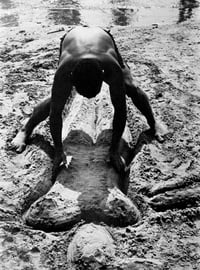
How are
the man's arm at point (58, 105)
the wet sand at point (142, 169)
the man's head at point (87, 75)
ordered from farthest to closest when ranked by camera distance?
the man's arm at point (58, 105), the man's head at point (87, 75), the wet sand at point (142, 169)

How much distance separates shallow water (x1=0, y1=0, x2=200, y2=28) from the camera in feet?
25.7

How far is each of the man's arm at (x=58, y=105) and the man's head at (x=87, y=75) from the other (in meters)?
0.18

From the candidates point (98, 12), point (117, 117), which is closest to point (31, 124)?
point (117, 117)

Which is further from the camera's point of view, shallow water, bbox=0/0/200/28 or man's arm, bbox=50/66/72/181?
shallow water, bbox=0/0/200/28

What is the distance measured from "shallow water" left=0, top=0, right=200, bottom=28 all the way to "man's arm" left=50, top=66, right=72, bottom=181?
15.8 feet

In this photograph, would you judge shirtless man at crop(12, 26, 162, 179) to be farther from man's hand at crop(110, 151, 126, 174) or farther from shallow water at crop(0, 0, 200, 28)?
shallow water at crop(0, 0, 200, 28)

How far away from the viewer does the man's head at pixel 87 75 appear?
2.76m

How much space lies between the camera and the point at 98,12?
8.43 meters

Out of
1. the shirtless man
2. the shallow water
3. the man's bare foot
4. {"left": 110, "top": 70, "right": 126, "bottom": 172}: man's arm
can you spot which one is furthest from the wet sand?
the shallow water

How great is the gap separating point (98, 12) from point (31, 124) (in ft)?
17.5

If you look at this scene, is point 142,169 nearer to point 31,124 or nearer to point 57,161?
point 57,161

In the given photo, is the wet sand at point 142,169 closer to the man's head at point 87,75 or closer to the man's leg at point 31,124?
the man's leg at point 31,124

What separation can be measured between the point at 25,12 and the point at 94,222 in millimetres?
6752

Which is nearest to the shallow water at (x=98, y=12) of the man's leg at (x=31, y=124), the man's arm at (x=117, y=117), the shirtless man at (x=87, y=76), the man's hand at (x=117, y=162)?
the man's leg at (x=31, y=124)
